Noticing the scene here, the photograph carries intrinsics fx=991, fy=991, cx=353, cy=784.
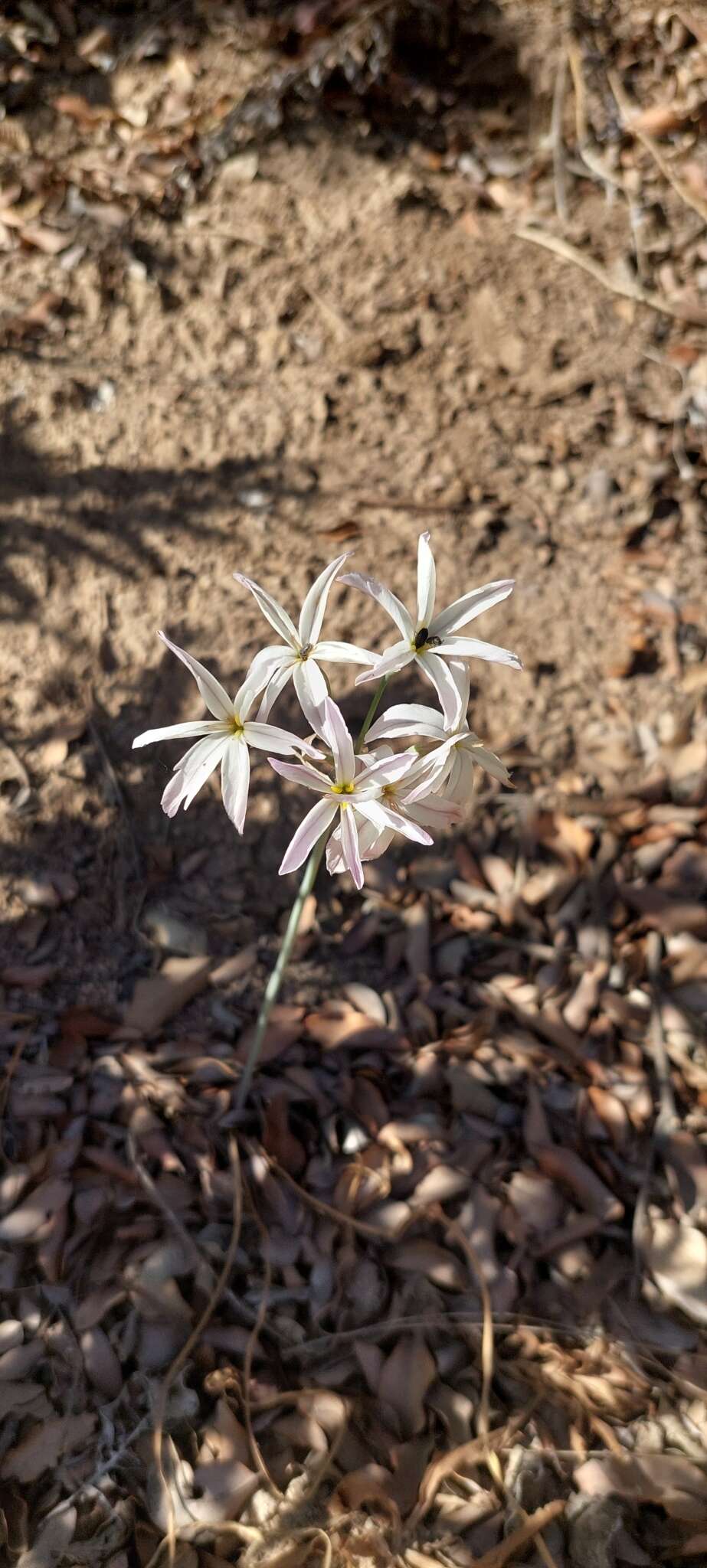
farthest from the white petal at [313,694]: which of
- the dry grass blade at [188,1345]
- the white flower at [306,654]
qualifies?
the dry grass blade at [188,1345]

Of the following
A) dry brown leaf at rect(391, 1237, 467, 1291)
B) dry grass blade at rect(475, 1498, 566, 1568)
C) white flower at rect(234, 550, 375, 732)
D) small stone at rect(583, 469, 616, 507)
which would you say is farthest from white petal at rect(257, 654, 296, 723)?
small stone at rect(583, 469, 616, 507)

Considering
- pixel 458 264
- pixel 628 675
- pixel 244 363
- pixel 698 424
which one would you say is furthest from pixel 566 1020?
pixel 458 264

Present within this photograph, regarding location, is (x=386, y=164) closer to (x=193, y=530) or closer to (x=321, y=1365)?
(x=193, y=530)

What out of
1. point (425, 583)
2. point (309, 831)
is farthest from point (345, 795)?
point (425, 583)

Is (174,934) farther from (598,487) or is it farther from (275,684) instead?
(598,487)

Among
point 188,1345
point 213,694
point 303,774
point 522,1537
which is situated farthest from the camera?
point 188,1345
